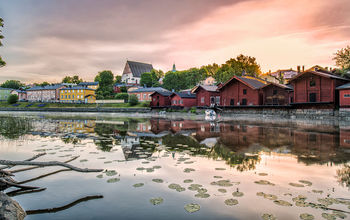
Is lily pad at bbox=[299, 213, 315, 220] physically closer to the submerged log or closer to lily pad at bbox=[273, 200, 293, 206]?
lily pad at bbox=[273, 200, 293, 206]

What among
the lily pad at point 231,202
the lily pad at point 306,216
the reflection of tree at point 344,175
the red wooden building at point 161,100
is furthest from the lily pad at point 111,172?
the red wooden building at point 161,100

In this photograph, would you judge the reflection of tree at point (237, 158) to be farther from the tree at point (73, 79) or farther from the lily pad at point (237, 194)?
the tree at point (73, 79)

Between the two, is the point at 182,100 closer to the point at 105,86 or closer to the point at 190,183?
the point at 105,86

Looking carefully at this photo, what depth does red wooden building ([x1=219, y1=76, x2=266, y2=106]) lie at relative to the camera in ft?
134

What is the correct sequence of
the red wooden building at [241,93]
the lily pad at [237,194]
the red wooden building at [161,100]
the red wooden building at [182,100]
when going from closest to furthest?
1. the lily pad at [237,194]
2. the red wooden building at [241,93]
3. the red wooden building at [182,100]
4. the red wooden building at [161,100]

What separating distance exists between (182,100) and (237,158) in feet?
153

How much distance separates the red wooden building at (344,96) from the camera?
96.2 feet

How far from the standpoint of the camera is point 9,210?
357 centimetres

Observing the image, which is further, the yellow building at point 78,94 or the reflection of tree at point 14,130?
the yellow building at point 78,94

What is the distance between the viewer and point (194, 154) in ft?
28.3

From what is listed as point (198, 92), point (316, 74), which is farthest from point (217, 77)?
point (316, 74)

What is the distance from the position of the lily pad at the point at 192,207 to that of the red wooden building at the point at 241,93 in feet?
128

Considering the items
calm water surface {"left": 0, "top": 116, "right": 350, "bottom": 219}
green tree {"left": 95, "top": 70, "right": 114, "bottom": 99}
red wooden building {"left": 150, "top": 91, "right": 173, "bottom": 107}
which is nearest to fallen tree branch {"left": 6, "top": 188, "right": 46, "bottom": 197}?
calm water surface {"left": 0, "top": 116, "right": 350, "bottom": 219}

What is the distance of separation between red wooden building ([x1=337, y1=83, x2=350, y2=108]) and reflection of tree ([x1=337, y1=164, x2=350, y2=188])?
28508mm
